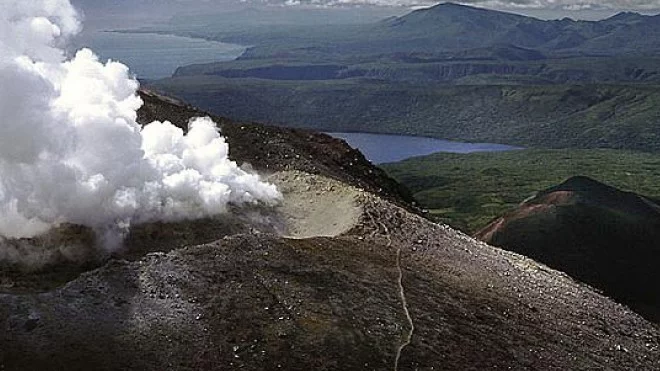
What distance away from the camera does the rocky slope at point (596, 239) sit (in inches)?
1804

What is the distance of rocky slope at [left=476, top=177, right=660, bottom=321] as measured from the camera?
1804 inches

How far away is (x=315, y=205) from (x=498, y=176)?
424ft

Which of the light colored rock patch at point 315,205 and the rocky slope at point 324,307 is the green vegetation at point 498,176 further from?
the rocky slope at point 324,307

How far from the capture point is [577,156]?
19638 centimetres

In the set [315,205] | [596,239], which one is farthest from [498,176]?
[315,205]

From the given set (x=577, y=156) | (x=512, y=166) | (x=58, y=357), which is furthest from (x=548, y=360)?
(x=577, y=156)

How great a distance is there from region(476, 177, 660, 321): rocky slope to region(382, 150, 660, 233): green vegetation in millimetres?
37547

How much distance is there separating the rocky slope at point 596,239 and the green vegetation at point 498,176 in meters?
37.5

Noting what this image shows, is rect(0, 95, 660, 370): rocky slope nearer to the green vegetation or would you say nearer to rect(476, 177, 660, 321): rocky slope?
rect(476, 177, 660, 321): rocky slope

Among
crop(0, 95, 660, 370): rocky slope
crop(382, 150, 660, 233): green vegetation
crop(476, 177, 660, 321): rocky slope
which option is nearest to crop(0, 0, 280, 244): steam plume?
crop(0, 95, 660, 370): rocky slope

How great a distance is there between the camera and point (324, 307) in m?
22.9

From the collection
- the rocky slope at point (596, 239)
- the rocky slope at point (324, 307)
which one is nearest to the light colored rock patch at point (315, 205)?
the rocky slope at point (324, 307)

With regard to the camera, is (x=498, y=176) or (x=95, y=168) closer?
(x=95, y=168)

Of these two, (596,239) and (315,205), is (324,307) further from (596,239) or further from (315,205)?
(596,239)
